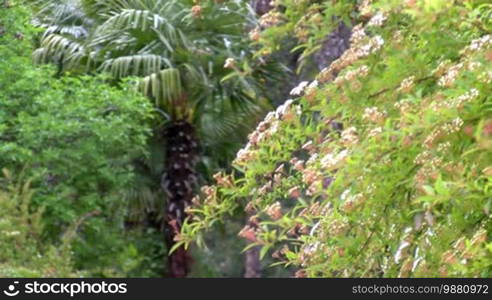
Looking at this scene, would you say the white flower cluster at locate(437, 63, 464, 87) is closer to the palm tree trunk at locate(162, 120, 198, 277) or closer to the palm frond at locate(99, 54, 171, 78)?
the palm frond at locate(99, 54, 171, 78)

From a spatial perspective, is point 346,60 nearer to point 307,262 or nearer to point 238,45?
point 307,262

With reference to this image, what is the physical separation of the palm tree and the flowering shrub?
9.93m

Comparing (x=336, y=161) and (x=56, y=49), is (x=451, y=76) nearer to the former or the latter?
(x=336, y=161)

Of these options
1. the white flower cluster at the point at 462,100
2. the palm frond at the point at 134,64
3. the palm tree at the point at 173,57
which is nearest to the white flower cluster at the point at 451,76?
the white flower cluster at the point at 462,100

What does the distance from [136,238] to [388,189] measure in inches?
561

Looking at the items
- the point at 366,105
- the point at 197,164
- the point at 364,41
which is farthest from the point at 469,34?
the point at 197,164

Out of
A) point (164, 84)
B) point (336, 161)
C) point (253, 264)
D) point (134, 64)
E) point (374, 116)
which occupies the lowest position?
point (253, 264)

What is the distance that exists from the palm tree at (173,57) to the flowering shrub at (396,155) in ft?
32.6

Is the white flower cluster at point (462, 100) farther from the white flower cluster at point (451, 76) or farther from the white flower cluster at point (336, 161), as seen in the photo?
the white flower cluster at point (336, 161)

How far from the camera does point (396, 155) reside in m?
4.21

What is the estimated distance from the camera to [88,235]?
15.0 meters

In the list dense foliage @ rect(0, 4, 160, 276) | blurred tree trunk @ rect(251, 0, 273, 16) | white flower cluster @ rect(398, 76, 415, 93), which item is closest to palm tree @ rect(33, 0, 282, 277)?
blurred tree trunk @ rect(251, 0, 273, 16)

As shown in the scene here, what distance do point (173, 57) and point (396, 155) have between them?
1205 cm

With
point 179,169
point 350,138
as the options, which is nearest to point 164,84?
point 179,169
